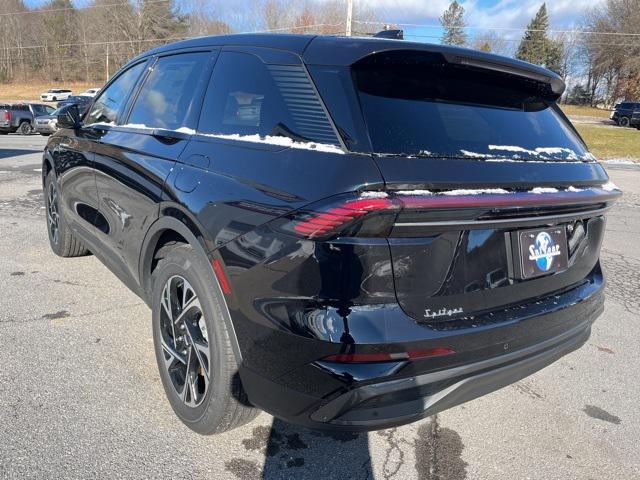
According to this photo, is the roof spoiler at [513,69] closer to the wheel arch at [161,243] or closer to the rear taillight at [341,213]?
the rear taillight at [341,213]

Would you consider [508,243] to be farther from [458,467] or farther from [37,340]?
[37,340]

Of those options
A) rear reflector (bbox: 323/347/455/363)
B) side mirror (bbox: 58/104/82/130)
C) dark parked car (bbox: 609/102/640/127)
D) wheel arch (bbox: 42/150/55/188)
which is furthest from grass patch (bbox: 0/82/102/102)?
rear reflector (bbox: 323/347/455/363)

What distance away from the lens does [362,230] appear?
170 cm

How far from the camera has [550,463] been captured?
7.90ft

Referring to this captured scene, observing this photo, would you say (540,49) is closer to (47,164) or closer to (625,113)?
(625,113)

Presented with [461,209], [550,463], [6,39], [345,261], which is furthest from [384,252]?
[6,39]

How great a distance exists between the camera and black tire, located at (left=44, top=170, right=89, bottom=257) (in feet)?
15.5

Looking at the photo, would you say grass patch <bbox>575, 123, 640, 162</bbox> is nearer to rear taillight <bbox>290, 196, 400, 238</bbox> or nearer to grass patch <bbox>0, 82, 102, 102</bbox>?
rear taillight <bbox>290, 196, 400, 238</bbox>

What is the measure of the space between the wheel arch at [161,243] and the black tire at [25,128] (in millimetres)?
25339

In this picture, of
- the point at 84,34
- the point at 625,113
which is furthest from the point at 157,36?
the point at 625,113

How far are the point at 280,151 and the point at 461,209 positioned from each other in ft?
2.43

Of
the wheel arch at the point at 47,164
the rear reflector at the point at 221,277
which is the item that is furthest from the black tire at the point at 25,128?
the rear reflector at the point at 221,277

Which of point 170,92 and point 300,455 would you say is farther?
point 170,92

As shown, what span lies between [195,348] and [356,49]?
155 centimetres
